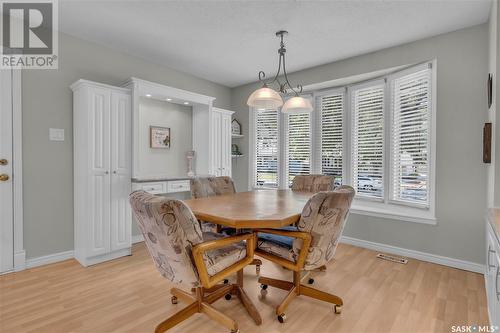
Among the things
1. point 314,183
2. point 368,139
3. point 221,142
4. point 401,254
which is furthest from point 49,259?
point 368,139

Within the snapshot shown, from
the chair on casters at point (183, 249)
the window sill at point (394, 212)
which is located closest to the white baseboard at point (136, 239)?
the chair on casters at point (183, 249)

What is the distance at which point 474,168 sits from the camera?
2678 millimetres

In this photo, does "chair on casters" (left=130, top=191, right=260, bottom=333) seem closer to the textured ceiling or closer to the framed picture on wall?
the textured ceiling

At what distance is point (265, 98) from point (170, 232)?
153 centimetres

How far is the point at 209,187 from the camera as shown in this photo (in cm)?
287

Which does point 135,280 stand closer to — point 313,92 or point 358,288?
point 358,288

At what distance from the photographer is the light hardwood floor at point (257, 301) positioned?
180 centimetres

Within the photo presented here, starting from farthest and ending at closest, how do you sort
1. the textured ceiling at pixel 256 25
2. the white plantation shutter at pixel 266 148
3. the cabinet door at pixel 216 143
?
the white plantation shutter at pixel 266 148, the cabinet door at pixel 216 143, the textured ceiling at pixel 256 25

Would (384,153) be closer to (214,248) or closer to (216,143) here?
(216,143)

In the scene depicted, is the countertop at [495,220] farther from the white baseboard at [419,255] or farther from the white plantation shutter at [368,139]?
the white plantation shutter at [368,139]

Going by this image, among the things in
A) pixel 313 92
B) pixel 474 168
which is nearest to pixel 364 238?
pixel 474 168

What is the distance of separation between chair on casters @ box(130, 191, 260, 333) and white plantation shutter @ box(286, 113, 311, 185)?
2692 mm

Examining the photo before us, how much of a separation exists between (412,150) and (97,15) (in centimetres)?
377

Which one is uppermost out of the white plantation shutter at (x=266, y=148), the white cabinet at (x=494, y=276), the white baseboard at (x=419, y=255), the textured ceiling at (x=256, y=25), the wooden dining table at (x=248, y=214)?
the textured ceiling at (x=256, y=25)
